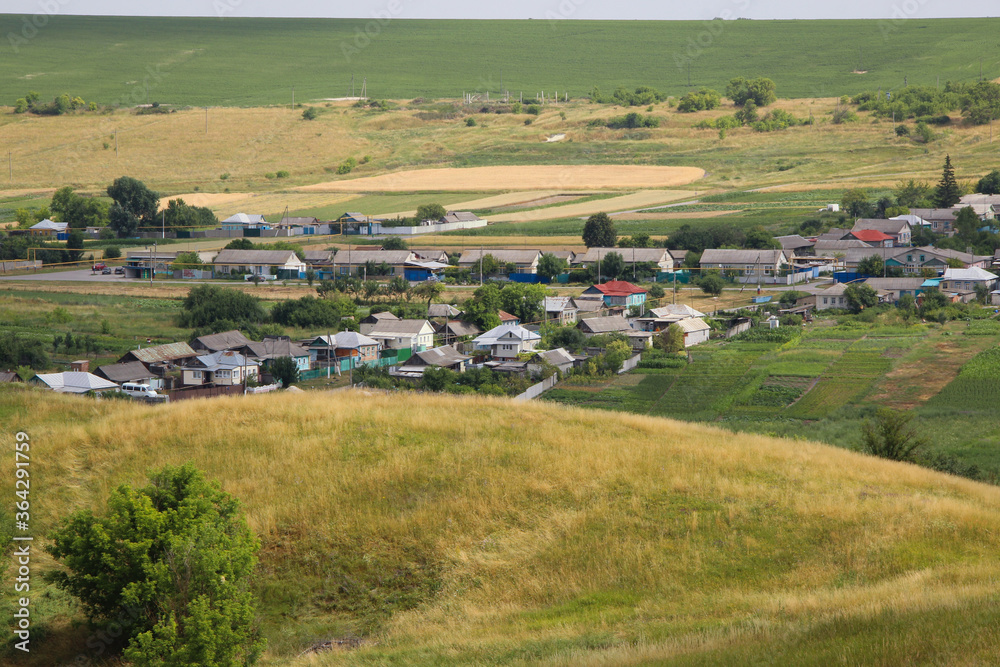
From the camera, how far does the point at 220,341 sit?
35.1 m

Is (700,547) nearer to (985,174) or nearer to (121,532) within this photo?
(121,532)

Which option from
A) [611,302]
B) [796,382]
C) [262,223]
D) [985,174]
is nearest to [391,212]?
[262,223]

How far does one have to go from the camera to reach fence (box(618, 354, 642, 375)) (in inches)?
1436

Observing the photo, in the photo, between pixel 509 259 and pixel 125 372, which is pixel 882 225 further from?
pixel 125 372

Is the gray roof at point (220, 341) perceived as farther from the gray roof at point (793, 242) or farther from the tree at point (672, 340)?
the gray roof at point (793, 242)

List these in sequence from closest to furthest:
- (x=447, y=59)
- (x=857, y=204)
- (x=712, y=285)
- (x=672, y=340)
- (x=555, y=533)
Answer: (x=555, y=533) → (x=672, y=340) → (x=712, y=285) → (x=857, y=204) → (x=447, y=59)

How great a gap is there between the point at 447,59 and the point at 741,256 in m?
132

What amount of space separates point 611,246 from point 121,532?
178 ft

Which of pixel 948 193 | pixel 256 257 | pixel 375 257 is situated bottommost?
pixel 375 257

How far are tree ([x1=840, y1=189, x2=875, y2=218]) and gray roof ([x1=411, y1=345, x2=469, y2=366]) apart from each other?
4479 cm

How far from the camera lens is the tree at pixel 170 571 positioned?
9.59m

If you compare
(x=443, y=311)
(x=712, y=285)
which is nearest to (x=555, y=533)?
(x=443, y=311)

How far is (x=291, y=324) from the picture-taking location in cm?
4269

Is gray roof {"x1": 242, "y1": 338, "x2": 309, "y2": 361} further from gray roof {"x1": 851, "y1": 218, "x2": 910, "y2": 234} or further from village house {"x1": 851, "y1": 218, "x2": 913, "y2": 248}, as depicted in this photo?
gray roof {"x1": 851, "y1": 218, "x2": 910, "y2": 234}
